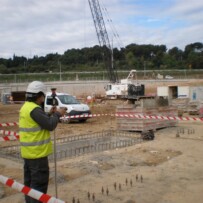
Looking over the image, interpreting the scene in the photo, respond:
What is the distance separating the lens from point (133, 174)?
7984 mm

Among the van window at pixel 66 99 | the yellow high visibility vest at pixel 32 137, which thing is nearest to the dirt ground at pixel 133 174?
the yellow high visibility vest at pixel 32 137

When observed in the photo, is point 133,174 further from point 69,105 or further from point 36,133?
point 69,105

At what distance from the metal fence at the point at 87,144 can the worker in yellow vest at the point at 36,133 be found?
5.23 m

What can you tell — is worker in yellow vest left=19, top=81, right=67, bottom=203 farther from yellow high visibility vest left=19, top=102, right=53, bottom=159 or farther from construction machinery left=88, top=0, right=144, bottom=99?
construction machinery left=88, top=0, right=144, bottom=99

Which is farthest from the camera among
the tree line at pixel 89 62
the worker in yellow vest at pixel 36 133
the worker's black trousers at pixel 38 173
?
the tree line at pixel 89 62

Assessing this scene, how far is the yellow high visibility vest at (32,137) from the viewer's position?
4.56m

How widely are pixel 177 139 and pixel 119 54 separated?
117122 mm

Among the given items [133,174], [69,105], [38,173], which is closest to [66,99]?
[69,105]

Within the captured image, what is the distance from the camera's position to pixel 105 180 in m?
7.48

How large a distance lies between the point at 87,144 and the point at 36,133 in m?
8.16

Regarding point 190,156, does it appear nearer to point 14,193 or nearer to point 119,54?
point 14,193

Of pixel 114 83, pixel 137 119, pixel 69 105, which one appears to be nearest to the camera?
pixel 137 119

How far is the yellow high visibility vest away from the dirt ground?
6.47 feet

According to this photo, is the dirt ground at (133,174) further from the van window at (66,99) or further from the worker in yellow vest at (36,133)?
the van window at (66,99)
